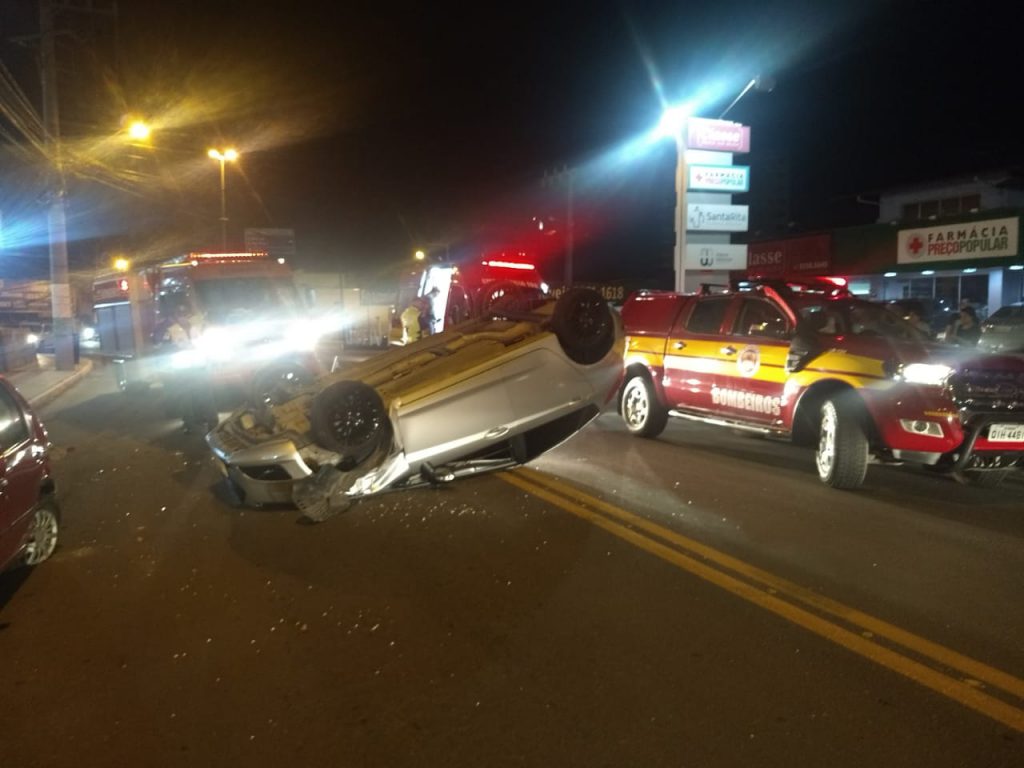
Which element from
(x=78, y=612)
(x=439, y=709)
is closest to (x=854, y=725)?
(x=439, y=709)

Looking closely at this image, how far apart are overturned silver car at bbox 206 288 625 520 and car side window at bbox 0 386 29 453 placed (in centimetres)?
158

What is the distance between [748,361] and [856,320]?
3.90 ft

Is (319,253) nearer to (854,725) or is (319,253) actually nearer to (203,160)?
(203,160)

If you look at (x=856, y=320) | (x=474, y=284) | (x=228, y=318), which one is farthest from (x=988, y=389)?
(x=474, y=284)

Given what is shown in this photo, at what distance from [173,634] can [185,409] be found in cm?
847

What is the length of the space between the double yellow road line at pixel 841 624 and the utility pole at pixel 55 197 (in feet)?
67.4

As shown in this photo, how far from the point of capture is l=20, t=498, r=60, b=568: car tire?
659 cm

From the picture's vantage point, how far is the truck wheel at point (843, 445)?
8.67 meters

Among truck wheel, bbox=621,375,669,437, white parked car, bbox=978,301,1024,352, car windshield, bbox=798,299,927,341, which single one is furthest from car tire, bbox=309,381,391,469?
white parked car, bbox=978,301,1024,352

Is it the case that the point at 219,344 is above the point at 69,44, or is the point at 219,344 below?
below

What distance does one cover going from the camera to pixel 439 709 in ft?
14.4

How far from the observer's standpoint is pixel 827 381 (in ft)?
29.7

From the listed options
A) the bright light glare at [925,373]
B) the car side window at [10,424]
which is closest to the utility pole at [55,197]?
the car side window at [10,424]

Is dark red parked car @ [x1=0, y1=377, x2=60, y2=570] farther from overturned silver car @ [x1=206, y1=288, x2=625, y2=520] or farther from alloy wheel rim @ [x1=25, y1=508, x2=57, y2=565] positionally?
overturned silver car @ [x1=206, y1=288, x2=625, y2=520]
